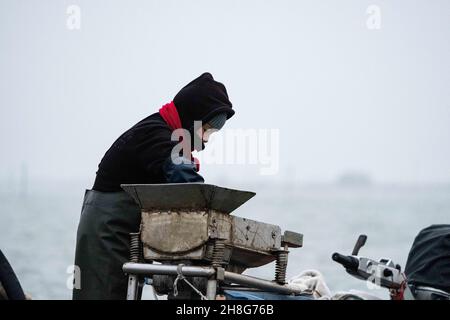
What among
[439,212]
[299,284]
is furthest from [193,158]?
[439,212]

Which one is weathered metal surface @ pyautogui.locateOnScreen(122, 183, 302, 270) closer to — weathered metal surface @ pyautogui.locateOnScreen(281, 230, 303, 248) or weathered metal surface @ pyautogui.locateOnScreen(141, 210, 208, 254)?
weathered metal surface @ pyautogui.locateOnScreen(141, 210, 208, 254)

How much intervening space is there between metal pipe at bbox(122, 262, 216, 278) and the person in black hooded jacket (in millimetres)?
457

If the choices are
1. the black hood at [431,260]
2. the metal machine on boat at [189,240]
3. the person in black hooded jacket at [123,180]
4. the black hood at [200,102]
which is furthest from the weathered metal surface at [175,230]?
the black hood at [431,260]

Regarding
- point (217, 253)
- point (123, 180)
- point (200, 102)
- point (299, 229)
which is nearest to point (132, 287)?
point (217, 253)

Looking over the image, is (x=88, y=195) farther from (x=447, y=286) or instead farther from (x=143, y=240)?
(x=447, y=286)

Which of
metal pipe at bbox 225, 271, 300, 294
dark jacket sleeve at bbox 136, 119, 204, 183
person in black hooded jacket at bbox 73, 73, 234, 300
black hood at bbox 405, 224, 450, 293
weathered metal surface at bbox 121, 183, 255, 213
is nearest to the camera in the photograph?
weathered metal surface at bbox 121, 183, 255, 213

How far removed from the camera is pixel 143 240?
646cm

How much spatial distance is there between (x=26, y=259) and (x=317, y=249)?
7.75 metres

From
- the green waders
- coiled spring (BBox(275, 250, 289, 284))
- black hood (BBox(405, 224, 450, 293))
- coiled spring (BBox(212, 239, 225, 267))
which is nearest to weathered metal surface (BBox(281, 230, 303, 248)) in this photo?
coiled spring (BBox(275, 250, 289, 284))

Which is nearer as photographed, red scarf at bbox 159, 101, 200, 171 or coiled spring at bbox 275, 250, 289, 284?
coiled spring at bbox 275, 250, 289, 284

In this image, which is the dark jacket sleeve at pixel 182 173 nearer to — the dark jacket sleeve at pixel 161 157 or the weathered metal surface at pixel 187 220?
the dark jacket sleeve at pixel 161 157

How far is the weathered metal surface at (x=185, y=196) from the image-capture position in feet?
20.5

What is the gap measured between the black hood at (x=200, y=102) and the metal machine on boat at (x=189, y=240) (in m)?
0.77

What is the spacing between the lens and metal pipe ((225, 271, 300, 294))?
644 cm
